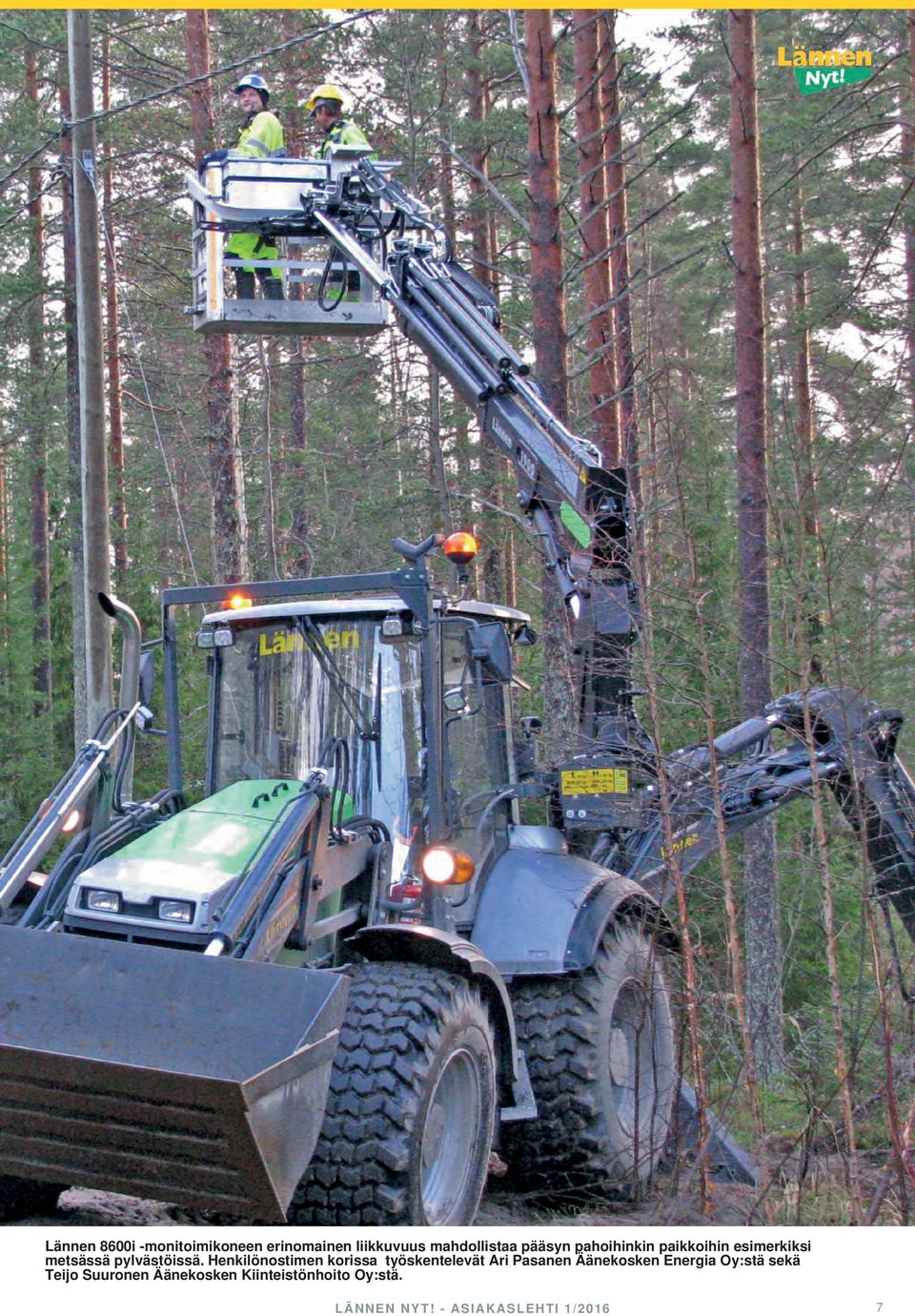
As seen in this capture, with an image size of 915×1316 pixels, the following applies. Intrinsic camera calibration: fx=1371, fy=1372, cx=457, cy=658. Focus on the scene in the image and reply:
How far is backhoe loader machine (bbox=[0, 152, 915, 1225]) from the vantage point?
178 inches

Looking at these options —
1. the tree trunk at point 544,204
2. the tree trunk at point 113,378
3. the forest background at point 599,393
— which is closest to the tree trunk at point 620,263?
the forest background at point 599,393

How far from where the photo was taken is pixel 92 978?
476 centimetres

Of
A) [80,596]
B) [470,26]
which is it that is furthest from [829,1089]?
[470,26]

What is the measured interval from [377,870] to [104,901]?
1.25 metres

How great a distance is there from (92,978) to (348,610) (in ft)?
6.86

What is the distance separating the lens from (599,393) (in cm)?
1261

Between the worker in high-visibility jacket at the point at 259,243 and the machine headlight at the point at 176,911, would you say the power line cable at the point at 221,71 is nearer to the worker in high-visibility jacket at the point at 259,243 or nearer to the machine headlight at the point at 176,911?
A: the worker in high-visibility jacket at the point at 259,243

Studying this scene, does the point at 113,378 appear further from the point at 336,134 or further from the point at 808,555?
the point at 808,555

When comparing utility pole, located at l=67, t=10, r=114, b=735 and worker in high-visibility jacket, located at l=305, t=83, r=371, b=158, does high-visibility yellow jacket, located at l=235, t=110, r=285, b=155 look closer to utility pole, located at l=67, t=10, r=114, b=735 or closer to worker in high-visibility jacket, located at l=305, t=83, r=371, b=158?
worker in high-visibility jacket, located at l=305, t=83, r=371, b=158

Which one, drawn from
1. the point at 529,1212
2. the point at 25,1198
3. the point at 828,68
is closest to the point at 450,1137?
the point at 529,1212

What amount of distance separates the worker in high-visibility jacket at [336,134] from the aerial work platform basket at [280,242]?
15mm

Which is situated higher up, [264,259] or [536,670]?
[264,259]
